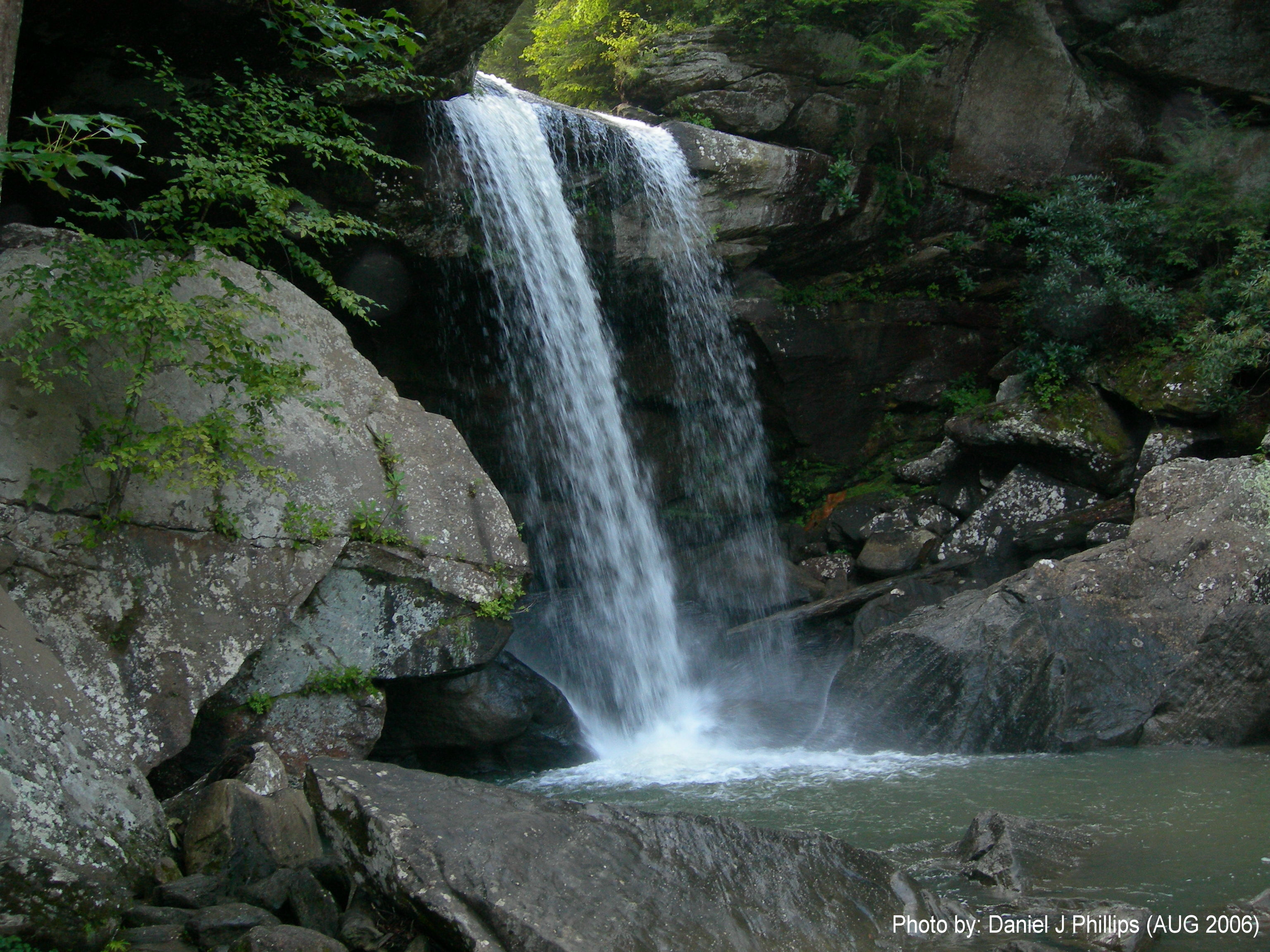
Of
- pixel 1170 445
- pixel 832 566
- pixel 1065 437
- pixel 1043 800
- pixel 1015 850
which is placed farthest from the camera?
pixel 832 566

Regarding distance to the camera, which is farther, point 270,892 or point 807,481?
point 807,481

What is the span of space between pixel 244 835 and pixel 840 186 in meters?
10.9

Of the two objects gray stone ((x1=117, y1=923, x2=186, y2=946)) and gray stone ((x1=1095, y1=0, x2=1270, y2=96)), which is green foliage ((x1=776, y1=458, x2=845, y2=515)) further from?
gray stone ((x1=117, y1=923, x2=186, y2=946))

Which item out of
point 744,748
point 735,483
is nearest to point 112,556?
point 744,748

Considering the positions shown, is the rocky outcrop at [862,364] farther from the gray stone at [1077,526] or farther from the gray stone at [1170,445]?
the gray stone at [1170,445]

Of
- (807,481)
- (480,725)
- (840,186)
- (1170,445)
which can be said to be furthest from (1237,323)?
(480,725)

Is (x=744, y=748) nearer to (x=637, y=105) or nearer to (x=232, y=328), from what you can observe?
(x=232, y=328)

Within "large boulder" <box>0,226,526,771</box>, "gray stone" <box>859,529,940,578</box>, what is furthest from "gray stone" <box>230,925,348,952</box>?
"gray stone" <box>859,529,940,578</box>

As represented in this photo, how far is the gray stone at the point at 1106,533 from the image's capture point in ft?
31.1

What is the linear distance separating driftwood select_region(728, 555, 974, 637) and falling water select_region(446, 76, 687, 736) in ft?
3.45

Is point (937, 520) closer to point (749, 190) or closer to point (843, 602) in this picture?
point (843, 602)

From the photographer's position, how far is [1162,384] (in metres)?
10.1

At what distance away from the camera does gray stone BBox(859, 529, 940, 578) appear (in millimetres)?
11016

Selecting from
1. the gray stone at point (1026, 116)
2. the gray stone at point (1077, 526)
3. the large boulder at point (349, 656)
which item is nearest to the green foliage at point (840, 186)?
the gray stone at point (1026, 116)
